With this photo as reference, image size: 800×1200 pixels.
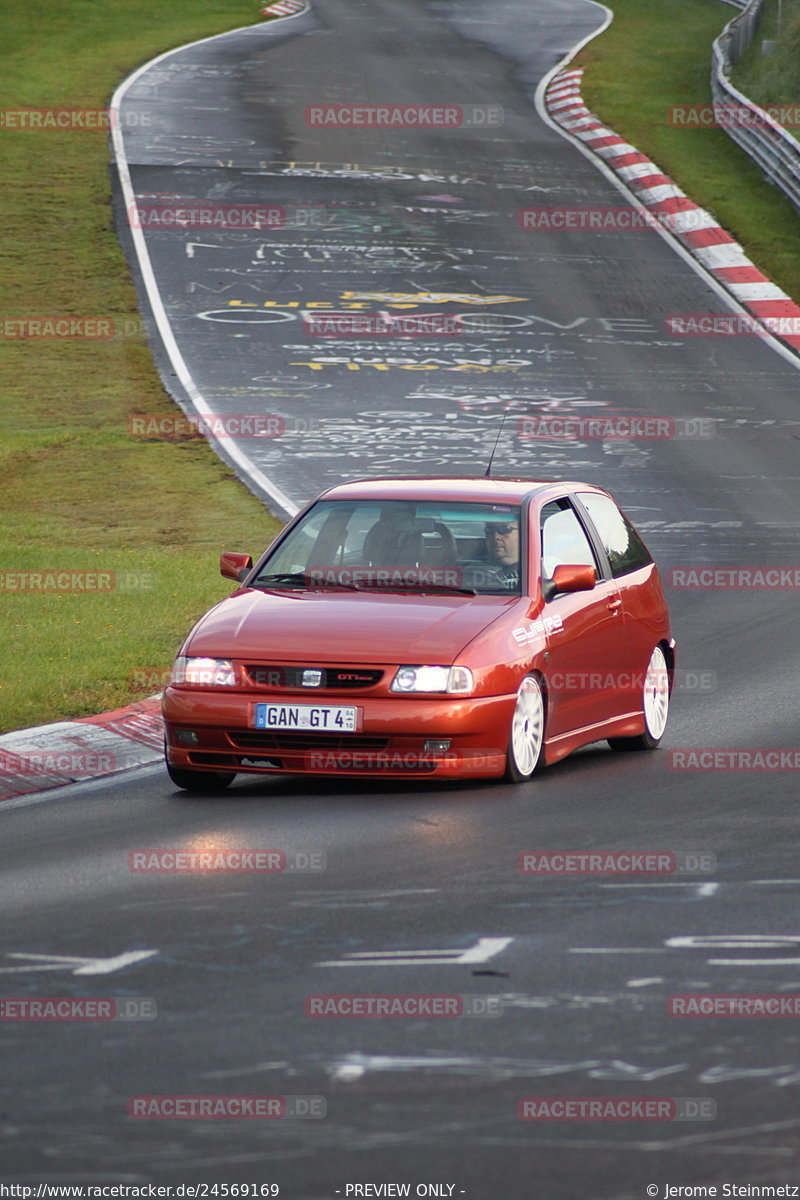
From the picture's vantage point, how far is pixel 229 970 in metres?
6.12

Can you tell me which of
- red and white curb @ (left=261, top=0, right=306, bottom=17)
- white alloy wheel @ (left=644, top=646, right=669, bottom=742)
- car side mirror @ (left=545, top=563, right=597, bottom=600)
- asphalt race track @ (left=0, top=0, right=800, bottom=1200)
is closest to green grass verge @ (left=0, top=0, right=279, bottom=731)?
asphalt race track @ (left=0, top=0, right=800, bottom=1200)

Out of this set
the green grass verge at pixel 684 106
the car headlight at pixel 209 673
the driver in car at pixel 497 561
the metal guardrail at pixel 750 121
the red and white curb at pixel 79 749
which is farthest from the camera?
the metal guardrail at pixel 750 121

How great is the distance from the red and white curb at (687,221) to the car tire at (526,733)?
1907 cm

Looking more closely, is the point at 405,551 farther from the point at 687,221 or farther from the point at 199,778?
the point at 687,221

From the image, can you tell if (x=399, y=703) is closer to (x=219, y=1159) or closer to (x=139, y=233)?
(x=219, y=1159)

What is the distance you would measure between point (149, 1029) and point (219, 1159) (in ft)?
3.30

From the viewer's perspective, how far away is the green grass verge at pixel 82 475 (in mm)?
12148

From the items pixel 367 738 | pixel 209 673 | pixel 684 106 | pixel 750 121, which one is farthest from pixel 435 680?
pixel 684 106

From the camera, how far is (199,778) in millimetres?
9383

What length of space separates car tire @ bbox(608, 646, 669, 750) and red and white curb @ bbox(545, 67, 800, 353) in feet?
56.9

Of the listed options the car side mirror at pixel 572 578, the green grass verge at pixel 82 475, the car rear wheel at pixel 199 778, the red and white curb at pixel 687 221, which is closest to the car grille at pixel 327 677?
the car rear wheel at pixel 199 778

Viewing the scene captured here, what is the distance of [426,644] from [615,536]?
249cm

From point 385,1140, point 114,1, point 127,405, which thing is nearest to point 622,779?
point 385,1140

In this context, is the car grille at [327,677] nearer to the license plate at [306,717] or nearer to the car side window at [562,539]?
the license plate at [306,717]
